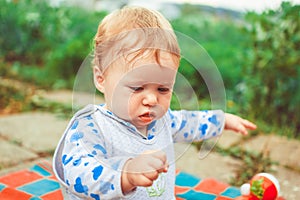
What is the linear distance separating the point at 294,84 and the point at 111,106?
1.39 meters

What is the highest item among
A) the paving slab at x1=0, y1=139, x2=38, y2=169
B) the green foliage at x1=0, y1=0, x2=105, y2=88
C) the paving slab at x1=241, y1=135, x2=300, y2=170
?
the green foliage at x1=0, y1=0, x2=105, y2=88

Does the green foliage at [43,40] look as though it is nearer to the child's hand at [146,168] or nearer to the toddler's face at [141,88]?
the toddler's face at [141,88]

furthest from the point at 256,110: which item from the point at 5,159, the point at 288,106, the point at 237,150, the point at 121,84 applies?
the point at 121,84

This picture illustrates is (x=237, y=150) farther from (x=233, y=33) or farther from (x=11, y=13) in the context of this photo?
(x=11, y=13)

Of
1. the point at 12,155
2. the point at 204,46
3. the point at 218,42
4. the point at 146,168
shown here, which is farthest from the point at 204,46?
the point at 146,168

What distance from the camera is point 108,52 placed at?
1.06 meters

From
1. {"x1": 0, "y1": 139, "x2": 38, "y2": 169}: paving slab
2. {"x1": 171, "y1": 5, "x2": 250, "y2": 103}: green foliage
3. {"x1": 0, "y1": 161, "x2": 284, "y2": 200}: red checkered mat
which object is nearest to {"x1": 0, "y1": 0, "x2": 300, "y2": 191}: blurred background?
{"x1": 171, "y1": 5, "x2": 250, "y2": 103}: green foliage

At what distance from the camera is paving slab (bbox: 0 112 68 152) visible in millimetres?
2005

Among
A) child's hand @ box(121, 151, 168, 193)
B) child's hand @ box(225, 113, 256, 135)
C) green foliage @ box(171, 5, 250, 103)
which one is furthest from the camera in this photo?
green foliage @ box(171, 5, 250, 103)

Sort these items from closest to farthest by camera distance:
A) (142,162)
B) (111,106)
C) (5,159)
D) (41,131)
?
(142,162)
(111,106)
(5,159)
(41,131)

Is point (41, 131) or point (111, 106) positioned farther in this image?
point (41, 131)

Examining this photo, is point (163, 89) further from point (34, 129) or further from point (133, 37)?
point (34, 129)

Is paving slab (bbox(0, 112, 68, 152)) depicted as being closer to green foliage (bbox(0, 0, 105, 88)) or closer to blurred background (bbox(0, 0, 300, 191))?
blurred background (bbox(0, 0, 300, 191))

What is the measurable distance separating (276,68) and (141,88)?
4.57ft
